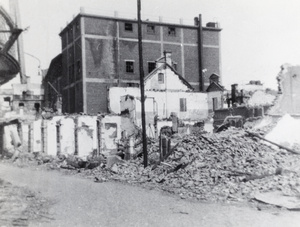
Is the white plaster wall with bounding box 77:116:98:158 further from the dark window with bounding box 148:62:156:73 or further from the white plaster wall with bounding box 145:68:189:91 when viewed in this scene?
the dark window with bounding box 148:62:156:73

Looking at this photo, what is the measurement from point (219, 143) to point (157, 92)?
20305mm

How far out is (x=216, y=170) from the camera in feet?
45.8

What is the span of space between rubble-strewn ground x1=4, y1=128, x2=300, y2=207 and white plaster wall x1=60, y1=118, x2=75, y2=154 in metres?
7.63

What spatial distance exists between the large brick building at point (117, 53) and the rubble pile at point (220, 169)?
19.8 meters

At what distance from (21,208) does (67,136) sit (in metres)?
19.5

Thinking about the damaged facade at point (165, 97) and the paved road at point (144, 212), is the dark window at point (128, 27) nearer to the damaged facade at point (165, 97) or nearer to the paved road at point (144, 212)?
the damaged facade at point (165, 97)

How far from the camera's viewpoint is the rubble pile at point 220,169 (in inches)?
457

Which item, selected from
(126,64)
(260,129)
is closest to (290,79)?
(260,129)

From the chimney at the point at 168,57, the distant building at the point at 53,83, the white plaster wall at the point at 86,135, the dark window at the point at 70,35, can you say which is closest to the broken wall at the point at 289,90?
the white plaster wall at the point at 86,135

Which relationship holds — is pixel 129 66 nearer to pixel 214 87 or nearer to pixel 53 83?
pixel 214 87

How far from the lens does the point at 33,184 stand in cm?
1532

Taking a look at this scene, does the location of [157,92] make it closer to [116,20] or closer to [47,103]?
[116,20]

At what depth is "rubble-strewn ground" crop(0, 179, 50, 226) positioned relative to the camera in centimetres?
837

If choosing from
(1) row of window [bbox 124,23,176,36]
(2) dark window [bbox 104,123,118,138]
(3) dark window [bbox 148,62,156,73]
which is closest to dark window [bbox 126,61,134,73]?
(3) dark window [bbox 148,62,156,73]
